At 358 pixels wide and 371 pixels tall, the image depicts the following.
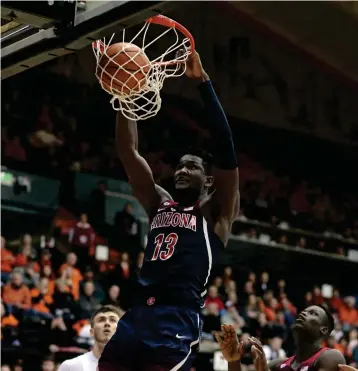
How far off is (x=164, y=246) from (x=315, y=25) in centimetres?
1189

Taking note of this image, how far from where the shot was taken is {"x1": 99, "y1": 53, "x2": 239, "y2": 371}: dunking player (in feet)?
12.3

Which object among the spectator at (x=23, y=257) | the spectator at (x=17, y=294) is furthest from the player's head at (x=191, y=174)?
the spectator at (x=23, y=257)

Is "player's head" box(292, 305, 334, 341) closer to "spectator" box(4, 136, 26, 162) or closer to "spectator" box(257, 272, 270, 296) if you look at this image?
"spectator" box(4, 136, 26, 162)

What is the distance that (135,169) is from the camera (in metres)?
4.29

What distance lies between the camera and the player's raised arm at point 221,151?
3.90 m

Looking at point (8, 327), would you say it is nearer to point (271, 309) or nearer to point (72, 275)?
point (72, 275)

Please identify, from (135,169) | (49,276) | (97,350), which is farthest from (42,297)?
(135,169)

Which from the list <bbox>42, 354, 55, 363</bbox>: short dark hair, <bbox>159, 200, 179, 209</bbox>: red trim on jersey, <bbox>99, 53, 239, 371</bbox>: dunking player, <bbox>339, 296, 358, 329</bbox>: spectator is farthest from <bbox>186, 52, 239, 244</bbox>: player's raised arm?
<bbox>339, 296, 358, 329</bbox>: spectator

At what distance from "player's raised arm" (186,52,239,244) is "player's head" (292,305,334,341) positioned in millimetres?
1278

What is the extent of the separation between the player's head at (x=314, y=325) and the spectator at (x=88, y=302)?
5.71 metres

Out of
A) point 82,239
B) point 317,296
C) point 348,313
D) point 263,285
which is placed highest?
point 82,239

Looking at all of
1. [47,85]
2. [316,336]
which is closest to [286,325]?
[47,85]

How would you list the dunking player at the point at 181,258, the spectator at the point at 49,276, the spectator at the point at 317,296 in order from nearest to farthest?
1. the dunking player at the point at 181,258
2. the spectator at the point at 49,276
3. the spectator at the point at 317,296

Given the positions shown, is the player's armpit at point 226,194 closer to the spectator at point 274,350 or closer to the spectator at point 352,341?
the spectator at point 274,350
